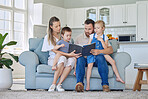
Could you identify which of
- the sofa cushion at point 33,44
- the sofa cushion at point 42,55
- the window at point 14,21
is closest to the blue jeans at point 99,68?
the sofa cushion at point 42,55

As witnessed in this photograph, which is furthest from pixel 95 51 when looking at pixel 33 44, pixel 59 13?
pixel 59 13

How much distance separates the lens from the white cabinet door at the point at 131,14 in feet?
25.0

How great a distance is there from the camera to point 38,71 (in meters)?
3.46

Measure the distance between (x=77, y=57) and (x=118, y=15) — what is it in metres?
4.83

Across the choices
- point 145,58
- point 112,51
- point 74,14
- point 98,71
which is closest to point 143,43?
point 145,58

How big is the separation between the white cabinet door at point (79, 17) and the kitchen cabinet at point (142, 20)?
1.70 metres

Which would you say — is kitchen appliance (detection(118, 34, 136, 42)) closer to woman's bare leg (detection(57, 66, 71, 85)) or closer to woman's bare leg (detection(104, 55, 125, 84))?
woman's bare leg (detection(104, 55, 125, 84))

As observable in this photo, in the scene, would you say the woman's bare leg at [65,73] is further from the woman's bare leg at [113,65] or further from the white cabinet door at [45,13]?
the white cabinet door at [45,13]

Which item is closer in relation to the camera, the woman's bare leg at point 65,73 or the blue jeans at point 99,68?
the blue jeans at point 99,68

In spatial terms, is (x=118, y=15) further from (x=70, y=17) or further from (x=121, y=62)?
(x=121, y=62)

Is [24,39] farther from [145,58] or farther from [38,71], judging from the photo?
[38,71]

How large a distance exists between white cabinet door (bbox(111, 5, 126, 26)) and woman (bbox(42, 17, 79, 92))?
4.40 m

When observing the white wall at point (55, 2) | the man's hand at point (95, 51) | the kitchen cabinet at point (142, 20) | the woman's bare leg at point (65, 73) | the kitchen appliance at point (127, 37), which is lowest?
the woman's bare leg at point (65, 73)

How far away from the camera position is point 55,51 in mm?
3488
